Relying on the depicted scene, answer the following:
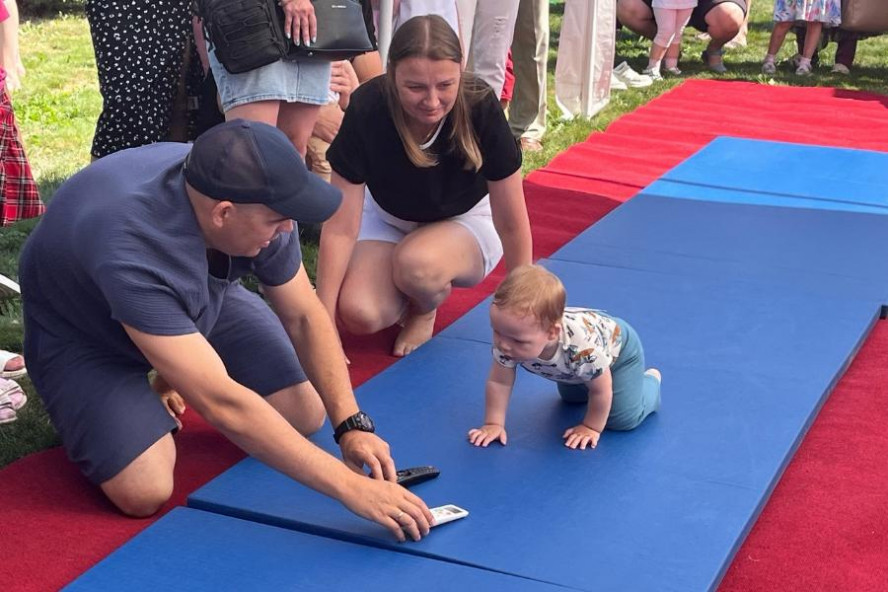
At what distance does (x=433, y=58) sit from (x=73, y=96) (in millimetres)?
4885

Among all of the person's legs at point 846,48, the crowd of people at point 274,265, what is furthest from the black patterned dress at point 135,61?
the person's legs at point 846,48

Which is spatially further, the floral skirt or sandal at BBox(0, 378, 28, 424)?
the floral skirt

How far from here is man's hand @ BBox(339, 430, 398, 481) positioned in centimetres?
282

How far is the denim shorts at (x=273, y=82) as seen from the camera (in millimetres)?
4055

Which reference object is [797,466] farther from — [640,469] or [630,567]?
[630,567]

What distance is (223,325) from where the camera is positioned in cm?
342

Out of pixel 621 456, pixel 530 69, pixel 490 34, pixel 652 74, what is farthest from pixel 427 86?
pixel 652 74

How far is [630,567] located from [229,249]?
3.75 feet

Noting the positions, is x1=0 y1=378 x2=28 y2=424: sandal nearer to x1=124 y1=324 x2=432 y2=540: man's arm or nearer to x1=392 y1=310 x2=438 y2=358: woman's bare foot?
x1=124 y1=324 x2=432 y2=540: man's arm

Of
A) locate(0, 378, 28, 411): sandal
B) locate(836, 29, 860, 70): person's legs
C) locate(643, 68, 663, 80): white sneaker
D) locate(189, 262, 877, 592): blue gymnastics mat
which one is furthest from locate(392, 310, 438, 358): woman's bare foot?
locate(836, 29, 860, 70): person's legs

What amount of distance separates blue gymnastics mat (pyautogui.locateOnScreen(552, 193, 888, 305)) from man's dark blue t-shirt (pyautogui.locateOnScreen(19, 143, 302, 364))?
1.91 meters

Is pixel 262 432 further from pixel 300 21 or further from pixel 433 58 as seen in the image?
pixel 300 21

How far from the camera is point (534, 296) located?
2875 millimetres

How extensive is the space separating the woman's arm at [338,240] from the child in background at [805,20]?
19.1 ft
